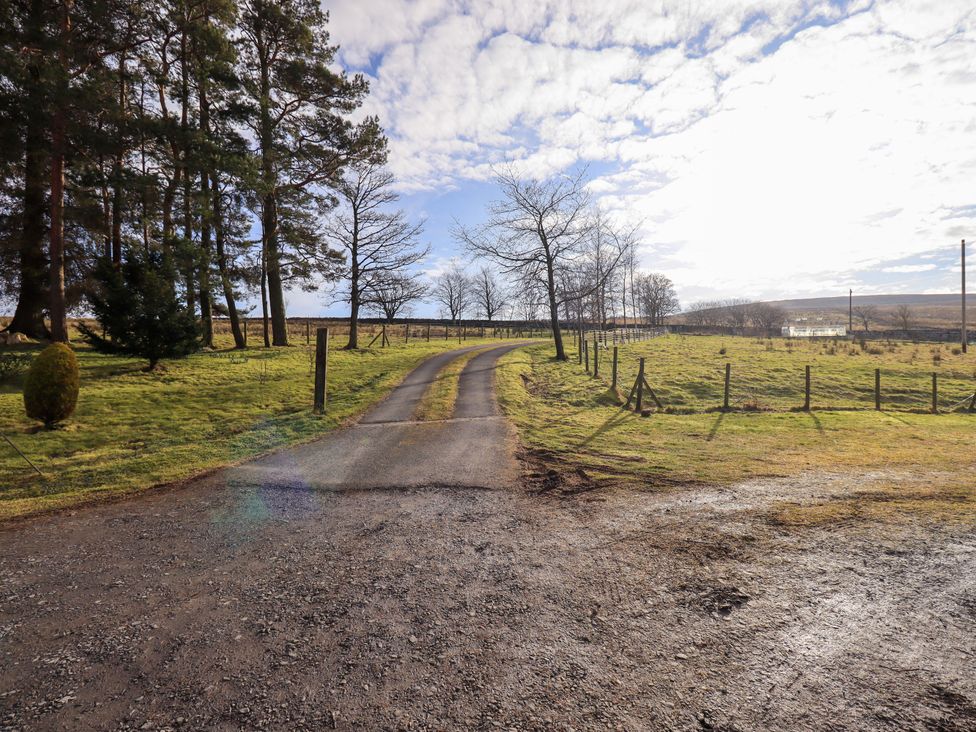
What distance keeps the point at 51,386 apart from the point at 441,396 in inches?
361

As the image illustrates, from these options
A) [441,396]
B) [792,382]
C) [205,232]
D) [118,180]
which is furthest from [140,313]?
[792,382]

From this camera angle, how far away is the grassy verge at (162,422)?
697 centimetres

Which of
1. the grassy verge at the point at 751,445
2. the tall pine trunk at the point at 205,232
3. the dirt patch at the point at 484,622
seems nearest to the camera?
the dirt patch at the point at 484,622

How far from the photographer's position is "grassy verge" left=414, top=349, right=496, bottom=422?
12.1 metres

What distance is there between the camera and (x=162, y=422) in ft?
34.4

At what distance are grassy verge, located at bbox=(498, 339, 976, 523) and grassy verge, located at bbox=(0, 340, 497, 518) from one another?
5.56m

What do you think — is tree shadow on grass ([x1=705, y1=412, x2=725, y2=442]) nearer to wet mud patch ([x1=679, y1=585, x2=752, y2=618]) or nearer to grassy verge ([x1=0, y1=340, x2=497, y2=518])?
wet mud patch ([x1=679, y1=585, x2=752, y2=618])

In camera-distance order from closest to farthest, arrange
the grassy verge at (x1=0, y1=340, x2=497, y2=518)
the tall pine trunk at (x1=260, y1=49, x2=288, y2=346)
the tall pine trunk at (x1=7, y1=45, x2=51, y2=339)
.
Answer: the grassy verge at (x1=0, y1=340, x2=497, y2=518) < the tall pine trunk at (x1=7, y1=45, x2=51, y2=339) < the tall pine trunk at (x1=260, y1=49, x2=288, y2=346)

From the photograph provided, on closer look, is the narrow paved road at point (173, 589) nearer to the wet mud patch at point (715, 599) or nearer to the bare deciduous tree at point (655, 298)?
the wet mud patch at point (715, 599)

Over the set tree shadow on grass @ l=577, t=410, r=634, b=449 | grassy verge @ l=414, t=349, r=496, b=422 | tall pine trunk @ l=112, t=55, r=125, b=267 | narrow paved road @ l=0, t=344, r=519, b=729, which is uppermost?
tall pine trunk @ l=112, t=55, r=125, b=267

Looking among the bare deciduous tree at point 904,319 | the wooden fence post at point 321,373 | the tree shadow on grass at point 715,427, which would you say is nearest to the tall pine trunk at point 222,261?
the wooden fence post at point 321,373

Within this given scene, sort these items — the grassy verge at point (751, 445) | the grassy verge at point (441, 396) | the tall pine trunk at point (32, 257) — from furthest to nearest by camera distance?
the tall pine trunk at point (32, 257) < the grassy verge at point (441, 396) < the grassy verge at point (751, 445)

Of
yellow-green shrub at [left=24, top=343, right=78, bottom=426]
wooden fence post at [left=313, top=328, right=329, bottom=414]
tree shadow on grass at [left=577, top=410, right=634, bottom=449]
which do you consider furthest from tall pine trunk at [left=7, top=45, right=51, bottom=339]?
tree shadow on grass at [left=577, top=410, right=634, bottom=449]

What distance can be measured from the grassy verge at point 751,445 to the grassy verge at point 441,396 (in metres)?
1.77
